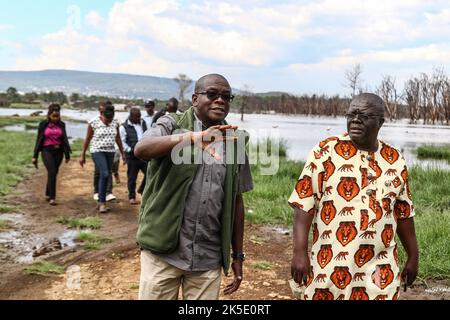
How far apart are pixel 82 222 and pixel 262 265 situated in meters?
2.70

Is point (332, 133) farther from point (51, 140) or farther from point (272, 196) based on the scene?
point (51, 140)

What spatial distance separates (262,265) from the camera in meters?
5.29

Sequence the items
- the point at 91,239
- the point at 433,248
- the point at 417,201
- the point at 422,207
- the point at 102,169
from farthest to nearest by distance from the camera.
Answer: the point at 417,201 < the point at 422,207 < the point at 102,169 < the point at 91,239 < the point at 433,248

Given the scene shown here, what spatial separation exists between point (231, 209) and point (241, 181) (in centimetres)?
20

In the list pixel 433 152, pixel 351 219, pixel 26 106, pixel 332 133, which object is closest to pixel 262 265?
pixel 351 219

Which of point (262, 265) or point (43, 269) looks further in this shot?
point (262, 265)

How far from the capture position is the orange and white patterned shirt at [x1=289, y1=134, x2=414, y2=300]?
2.57m

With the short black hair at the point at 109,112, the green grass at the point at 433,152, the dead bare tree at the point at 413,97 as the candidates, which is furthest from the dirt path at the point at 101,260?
the dead bare tree at the point at 413,97

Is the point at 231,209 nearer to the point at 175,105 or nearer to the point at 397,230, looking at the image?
the point at 397,230

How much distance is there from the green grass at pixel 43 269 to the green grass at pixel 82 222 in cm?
165

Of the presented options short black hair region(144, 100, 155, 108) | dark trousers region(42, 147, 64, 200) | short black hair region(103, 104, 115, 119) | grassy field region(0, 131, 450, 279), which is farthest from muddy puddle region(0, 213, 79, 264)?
short black hair region(144, 100, 155, 108)

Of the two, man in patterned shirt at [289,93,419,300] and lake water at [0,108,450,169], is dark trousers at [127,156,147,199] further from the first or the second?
man in patterned shirt at [289,93,419,300]

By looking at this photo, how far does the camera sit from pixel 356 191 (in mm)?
2582
